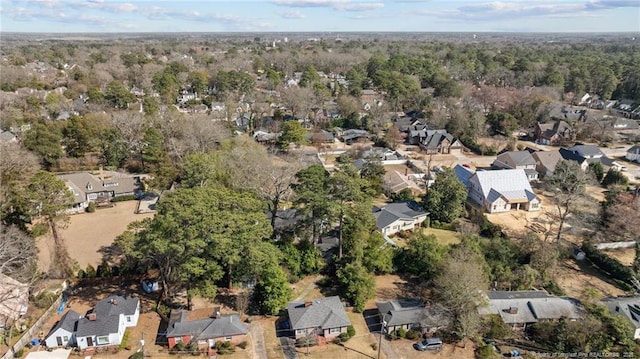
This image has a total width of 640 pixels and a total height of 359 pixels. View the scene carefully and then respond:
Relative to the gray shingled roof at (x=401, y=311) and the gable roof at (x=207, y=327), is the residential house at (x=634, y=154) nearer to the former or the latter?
the gray shingled roof at (x=401, y=311)

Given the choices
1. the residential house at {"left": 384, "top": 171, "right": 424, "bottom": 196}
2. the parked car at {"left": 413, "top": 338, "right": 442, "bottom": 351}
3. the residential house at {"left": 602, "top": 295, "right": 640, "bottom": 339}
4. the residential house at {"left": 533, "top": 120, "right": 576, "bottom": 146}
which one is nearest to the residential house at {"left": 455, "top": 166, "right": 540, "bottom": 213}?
the residential house at {"left": 384, "top": 171, "right": 424, "bottom": 196}

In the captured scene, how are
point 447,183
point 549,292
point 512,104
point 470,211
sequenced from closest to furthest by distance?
1. point 549,292
2. point 447,183
3. point 470,211
4. point 512,104

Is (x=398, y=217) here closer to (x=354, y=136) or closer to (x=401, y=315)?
(x=401, y=315)

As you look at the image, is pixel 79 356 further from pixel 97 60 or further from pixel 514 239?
pixel 97 60

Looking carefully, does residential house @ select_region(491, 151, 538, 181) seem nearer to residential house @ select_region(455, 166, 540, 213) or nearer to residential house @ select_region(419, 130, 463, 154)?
residential house @ select_region(455, 166, 540, 213)

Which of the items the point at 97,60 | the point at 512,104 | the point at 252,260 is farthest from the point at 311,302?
the point at 97,60

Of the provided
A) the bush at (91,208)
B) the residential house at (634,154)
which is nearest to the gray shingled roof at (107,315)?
the bush at (91,208)
